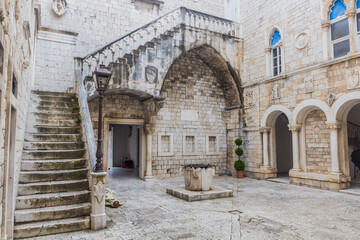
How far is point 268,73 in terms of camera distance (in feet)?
34.8

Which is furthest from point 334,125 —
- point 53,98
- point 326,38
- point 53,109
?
point 53,98

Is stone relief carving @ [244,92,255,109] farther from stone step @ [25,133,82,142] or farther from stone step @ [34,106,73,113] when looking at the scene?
stone step @ [25,133,82,142]

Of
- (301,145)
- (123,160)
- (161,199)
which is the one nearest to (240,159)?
(301,145)

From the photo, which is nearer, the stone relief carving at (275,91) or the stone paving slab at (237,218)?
the stone paving slab at (237,218)

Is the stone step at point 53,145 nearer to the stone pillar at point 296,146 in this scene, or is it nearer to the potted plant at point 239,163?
the potted plant at point 239,163

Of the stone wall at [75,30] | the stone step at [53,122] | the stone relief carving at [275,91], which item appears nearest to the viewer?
the stone step at [53,122]

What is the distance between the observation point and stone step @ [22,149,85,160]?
5.37m

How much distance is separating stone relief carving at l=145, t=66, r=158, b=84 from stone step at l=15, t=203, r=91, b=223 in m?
5.72

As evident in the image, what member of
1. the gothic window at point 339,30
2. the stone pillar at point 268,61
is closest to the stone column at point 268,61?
the stone pillar at point 268,61

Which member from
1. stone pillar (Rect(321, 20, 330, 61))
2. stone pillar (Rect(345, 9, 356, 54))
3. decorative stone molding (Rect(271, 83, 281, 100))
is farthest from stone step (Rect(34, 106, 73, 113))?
stone pillar (Rect(345, 9, 356, 54))

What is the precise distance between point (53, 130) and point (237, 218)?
457cm

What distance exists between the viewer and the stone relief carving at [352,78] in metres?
7.61

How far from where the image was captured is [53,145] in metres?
5.77

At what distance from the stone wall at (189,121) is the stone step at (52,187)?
6.02 m
